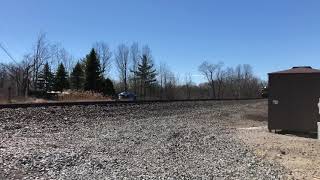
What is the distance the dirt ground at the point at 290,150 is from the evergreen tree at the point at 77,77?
241ft

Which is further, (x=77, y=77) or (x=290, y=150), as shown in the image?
(x=77, y=77)

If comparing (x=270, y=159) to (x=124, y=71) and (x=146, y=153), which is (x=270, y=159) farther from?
(x=124, y=71)

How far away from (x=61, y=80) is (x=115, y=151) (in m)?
79.3

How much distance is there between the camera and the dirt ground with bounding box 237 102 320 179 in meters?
12.2

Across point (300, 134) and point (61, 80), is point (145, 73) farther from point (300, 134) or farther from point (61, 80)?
point (300, 134)

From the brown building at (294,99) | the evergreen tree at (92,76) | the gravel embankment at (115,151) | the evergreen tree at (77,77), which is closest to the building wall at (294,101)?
the brown building at (294,99)

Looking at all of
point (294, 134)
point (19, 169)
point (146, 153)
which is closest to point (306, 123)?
point (294, 134)

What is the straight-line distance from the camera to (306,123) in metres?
21.6

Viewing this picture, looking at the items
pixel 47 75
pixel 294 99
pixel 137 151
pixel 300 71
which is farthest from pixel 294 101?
pixel 47 75

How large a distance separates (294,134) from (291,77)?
99.4 inches

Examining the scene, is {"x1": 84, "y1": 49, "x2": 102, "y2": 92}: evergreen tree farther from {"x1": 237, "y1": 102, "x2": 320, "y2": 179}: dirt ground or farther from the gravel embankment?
{"x1": 237, "y1": 102, "x2": 320, "y2": 179}: dirt ground

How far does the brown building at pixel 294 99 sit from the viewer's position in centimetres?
2125

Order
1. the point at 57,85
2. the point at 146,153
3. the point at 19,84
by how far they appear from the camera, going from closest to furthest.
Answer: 1. the point at 146,153
2. the point at 19,84
3. the point at 57,85

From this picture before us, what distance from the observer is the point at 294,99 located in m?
21.6
